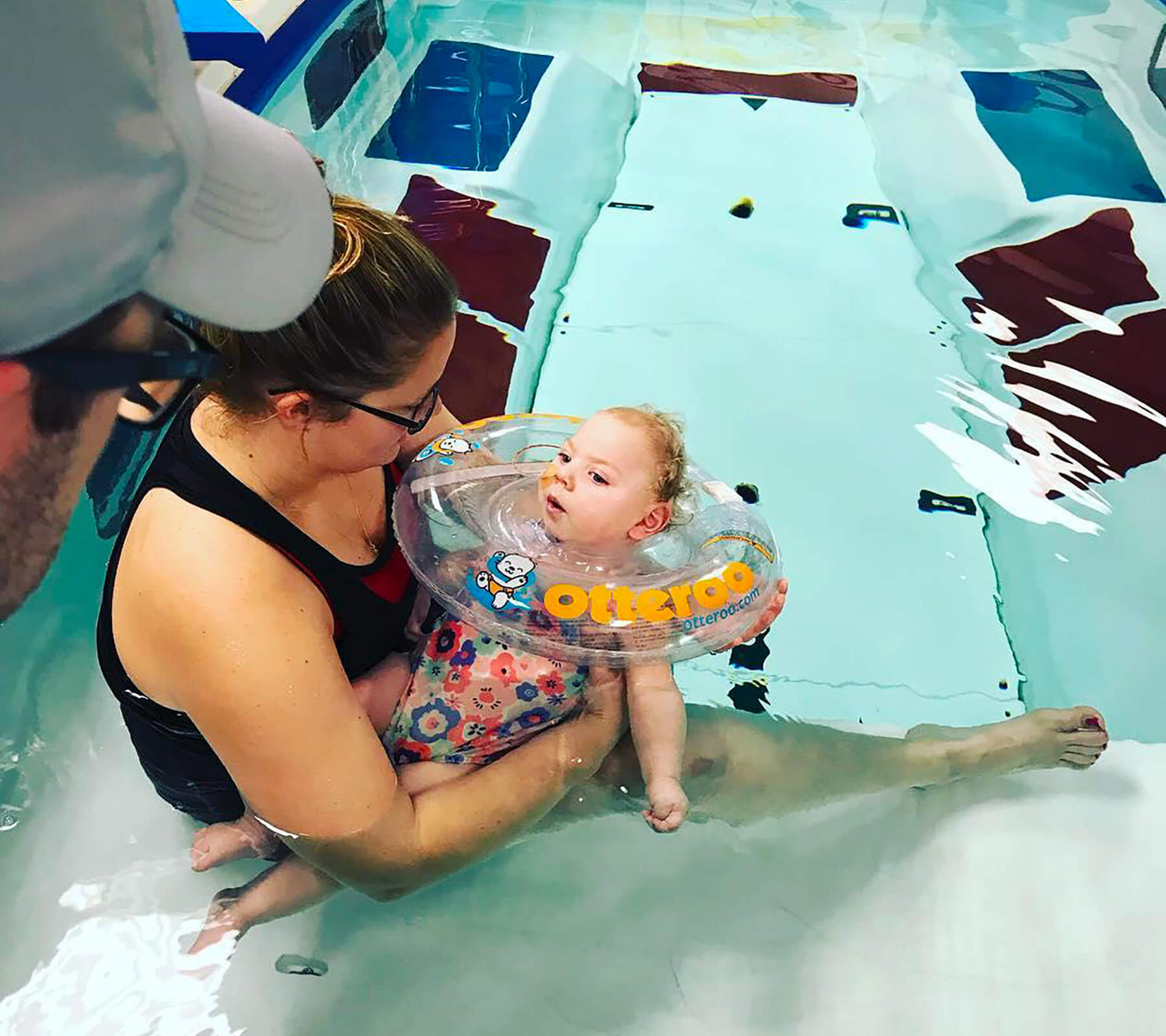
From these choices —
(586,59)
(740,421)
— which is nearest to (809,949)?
(740,421)

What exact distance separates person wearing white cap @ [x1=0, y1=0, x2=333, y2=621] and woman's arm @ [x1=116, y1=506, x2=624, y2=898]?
54 centimetres

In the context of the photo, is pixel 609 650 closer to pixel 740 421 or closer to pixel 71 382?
pixel 71 382

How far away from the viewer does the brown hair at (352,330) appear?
1.66 metres

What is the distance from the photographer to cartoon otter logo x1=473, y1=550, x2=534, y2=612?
2.09m

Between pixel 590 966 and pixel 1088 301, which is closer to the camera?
pixel 590 966

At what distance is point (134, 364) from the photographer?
1.00 metres

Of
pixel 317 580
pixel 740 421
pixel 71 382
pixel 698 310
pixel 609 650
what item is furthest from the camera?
pixel 698 310

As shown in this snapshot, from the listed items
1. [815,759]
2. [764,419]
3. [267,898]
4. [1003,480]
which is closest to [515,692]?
[267,898]

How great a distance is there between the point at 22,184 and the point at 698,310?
11.3 feet

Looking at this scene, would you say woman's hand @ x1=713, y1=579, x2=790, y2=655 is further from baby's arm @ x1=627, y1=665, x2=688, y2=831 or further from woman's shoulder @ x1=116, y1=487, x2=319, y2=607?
woman's shoulder @ x1=116, y1=487, x2=319, y2=607

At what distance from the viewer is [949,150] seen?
5.04 metres

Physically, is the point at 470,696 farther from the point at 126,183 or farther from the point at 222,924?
the point at 126,183

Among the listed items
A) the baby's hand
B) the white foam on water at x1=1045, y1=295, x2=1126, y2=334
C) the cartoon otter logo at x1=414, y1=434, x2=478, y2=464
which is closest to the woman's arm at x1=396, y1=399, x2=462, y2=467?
the cartoon otter logo at x1=414, y1=434, x2=478, y2=464

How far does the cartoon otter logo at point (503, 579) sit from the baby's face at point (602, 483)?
0.14m
